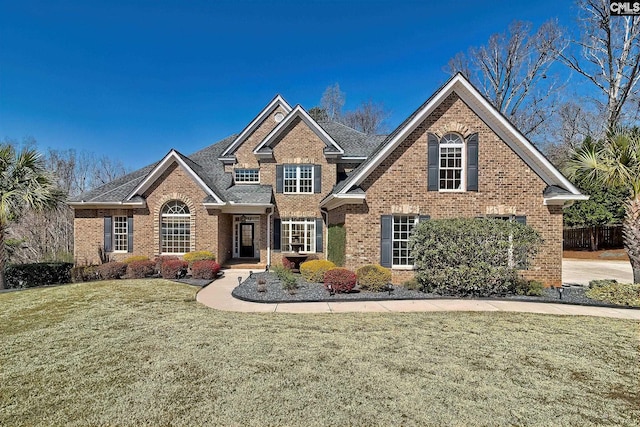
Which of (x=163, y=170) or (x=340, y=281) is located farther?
(x=163, y=170)

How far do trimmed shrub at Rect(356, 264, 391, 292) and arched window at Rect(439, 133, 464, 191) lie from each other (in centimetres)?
432

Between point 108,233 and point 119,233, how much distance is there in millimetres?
530

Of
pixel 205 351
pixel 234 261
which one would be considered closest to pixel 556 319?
pixel 205 351

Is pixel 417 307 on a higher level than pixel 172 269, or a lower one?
lower

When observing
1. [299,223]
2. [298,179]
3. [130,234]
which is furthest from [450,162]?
[130,234]

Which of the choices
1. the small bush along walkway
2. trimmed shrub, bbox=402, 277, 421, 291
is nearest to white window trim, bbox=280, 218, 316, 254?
the small bush along walkway

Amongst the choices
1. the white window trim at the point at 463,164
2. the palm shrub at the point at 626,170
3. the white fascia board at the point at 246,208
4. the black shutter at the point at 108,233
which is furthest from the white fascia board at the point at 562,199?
the black shutter at the point at 108,233

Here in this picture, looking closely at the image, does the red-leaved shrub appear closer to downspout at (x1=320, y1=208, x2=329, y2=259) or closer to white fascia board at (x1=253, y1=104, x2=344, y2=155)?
white fascia board at (x1=253, y1=104, x2=344, y2=155)

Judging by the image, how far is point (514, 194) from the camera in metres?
11.9

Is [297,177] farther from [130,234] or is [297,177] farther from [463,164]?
[130,234]

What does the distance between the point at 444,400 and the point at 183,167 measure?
14791mm

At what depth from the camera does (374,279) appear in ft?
33.9

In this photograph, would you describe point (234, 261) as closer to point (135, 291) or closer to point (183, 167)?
point (183, 167)

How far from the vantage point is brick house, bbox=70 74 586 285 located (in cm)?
1181
